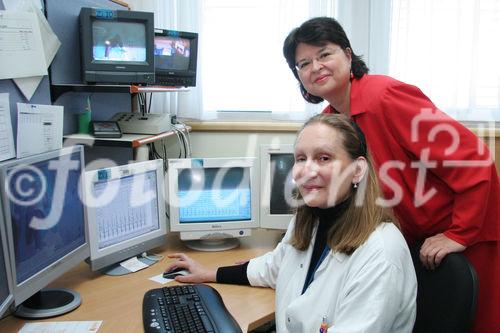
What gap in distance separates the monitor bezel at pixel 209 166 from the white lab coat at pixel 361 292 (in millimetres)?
626

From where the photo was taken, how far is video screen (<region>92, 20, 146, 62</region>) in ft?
5.66

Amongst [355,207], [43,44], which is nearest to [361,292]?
[355,207]

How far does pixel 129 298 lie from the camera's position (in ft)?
4.67

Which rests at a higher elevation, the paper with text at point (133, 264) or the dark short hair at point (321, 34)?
the dark short hair at point (321, 34)

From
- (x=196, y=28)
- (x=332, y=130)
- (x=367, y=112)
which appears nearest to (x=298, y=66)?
(x=367, y=112)

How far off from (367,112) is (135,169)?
0.86 metres

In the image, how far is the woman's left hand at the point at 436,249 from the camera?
1189mm

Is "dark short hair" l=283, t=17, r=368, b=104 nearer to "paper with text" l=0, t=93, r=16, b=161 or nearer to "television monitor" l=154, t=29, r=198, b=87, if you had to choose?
"television monitor" l=154, t=29, r=198, b=87

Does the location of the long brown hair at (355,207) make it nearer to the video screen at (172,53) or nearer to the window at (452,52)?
the video screen at (172,53)

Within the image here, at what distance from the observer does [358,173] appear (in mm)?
1193

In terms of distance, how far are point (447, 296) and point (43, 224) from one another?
1090mm

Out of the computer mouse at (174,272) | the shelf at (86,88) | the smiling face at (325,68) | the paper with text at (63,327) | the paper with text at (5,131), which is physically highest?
the smiling face at (325,68)

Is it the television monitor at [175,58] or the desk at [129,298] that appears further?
the television monitor at [175,58]

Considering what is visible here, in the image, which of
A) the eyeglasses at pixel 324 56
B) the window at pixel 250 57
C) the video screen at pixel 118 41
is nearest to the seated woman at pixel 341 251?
the eyeglasses at pixel 324 56
